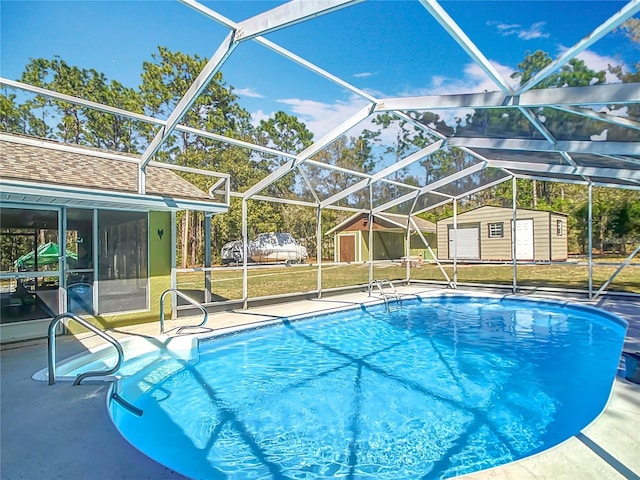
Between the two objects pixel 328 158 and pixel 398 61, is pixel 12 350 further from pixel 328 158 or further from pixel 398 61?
pixel 398 61

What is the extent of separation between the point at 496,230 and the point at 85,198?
19.7m

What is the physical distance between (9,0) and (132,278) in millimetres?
7306

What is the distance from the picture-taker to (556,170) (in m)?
9.02

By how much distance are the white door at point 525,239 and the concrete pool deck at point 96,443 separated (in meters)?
16.7

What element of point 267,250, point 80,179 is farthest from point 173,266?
point 267,250

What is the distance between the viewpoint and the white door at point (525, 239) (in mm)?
19234

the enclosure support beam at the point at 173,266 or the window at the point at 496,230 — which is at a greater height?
the window at the point at 496,230

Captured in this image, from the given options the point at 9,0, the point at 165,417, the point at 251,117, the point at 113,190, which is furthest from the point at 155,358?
the point at 251,117

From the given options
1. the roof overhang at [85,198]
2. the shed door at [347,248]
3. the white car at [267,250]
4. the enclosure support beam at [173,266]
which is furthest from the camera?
the shed door at [347,248]

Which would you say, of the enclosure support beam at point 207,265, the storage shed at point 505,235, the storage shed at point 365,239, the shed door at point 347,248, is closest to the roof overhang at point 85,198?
the enclosure support beam at point 207,265

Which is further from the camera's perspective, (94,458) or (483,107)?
(483,107)

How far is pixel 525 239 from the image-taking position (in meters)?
19.4

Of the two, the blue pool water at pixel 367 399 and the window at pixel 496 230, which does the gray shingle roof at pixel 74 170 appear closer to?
the blue pool water at pixel 367 399

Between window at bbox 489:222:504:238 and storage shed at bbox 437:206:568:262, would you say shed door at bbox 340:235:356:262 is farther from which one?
window at bbox 489:222:504:238
